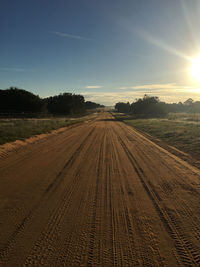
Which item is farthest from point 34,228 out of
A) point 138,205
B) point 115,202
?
point 138,205

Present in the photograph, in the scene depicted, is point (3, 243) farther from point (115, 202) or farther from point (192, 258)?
point (192, 258)

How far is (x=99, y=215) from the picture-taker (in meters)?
3.64

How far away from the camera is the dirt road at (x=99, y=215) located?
2.61 metres

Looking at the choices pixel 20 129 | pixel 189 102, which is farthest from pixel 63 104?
pixel 189 102

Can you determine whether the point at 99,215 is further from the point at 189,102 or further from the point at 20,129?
the point at 189,102

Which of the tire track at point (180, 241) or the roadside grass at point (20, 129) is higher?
the roadside grass at point (20, 129)

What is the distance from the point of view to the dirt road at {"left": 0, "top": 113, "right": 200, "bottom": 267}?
2.61 meters

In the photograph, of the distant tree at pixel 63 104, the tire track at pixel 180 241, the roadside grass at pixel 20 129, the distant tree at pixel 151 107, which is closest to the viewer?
the tire track at pixel 180 241

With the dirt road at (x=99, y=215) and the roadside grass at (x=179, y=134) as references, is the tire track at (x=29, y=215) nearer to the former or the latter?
the dirt road at (x=99, y=215)

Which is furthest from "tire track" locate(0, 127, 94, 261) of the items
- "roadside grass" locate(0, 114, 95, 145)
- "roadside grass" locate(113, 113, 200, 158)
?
"roadside grass" locate(113, 113, 200, 158)

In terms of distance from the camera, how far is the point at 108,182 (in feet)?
17.6

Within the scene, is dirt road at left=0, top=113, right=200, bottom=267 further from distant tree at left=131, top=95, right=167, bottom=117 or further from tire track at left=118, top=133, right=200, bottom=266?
distant tree at left=131, top=95, right=167, bottom=117

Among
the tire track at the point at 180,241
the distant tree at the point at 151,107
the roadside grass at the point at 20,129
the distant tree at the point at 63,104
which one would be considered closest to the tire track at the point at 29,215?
the tire track at the point at 180,241

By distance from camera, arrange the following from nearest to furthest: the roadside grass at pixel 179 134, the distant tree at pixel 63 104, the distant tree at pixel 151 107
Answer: the roadside grass at pixel 179 134 → the distant tree at pixel 151 107 → the distant tree at pixel 63 104
